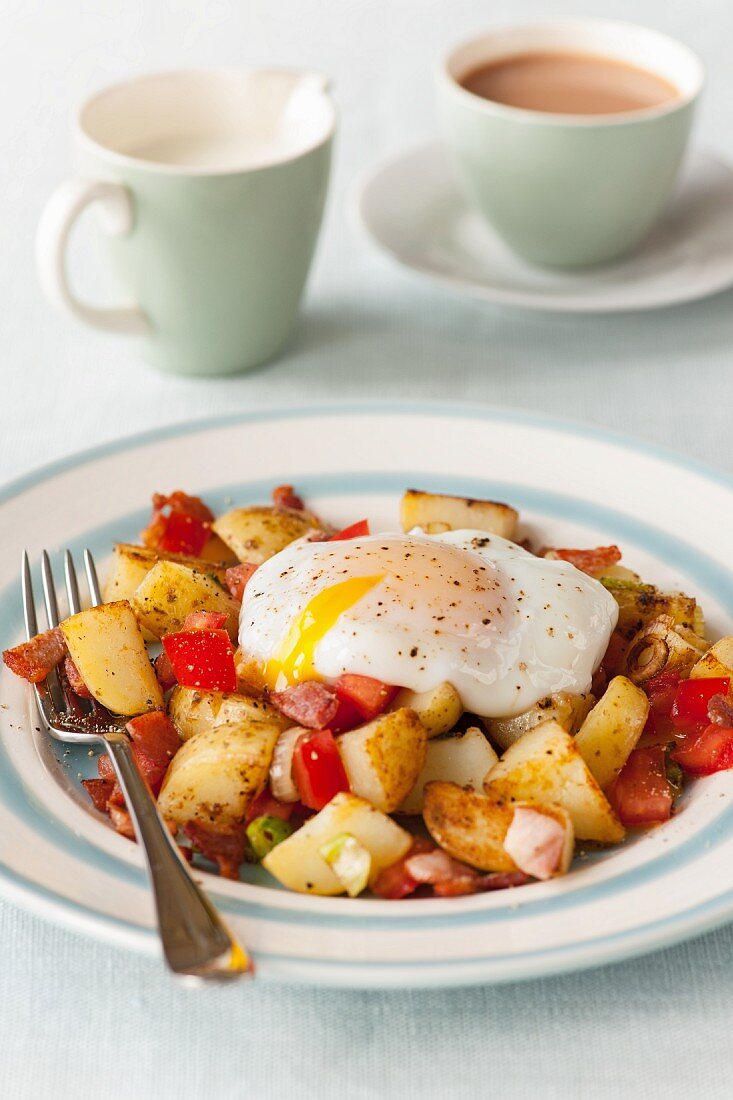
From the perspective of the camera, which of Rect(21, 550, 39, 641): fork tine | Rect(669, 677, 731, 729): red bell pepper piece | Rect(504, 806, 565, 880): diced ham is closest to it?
Rect(504, 806, 565, 880): diced ham

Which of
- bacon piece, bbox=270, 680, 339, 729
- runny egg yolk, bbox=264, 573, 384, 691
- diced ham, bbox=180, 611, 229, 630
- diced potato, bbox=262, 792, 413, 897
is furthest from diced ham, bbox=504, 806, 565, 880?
diced ham, bbox=180, 611, 229, 630

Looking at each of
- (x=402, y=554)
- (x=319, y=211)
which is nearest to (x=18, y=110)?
(x=319, y=211)

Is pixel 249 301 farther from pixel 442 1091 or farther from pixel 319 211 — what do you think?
pixel 442 1091

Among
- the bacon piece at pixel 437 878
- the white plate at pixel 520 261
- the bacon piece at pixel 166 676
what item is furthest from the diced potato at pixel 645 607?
the white plate at pixel 520 261

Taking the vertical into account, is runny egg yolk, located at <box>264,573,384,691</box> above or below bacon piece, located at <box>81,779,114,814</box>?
above

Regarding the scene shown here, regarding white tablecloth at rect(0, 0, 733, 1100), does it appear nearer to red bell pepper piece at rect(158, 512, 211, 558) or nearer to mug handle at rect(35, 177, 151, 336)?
mug handle at rect(35, 177, 151, 336)

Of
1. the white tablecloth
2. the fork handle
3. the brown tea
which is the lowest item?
the white tablecloth
